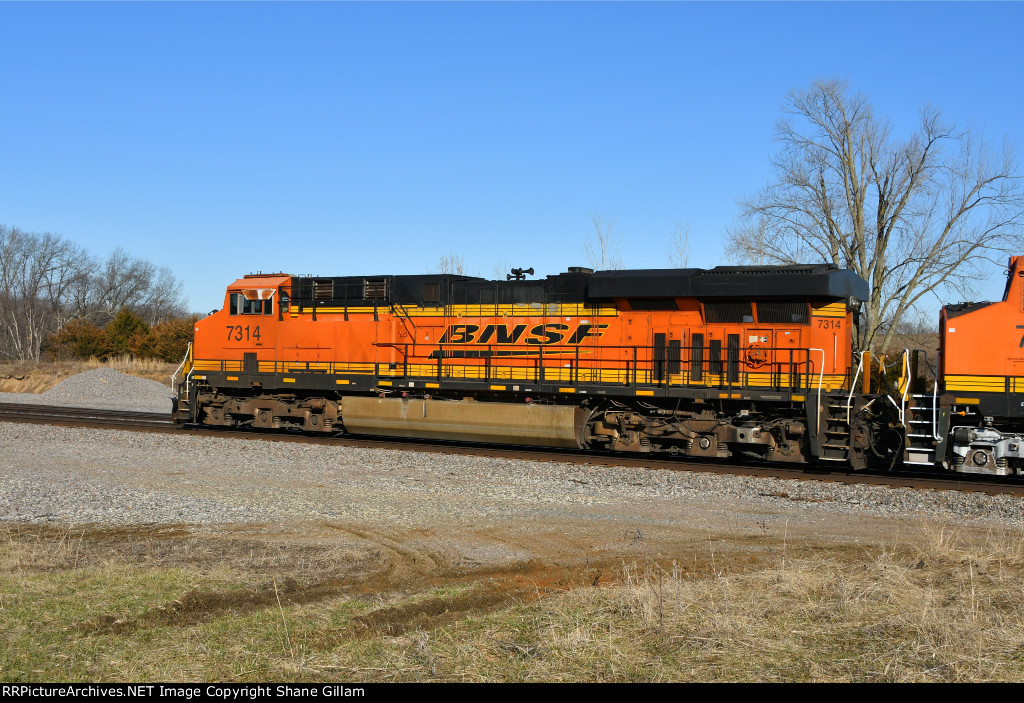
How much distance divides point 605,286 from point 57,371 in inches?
1616

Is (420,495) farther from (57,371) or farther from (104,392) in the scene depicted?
(57,371)

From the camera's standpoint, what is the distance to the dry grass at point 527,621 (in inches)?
204

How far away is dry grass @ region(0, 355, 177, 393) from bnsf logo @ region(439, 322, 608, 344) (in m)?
30.3

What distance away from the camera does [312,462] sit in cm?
1569

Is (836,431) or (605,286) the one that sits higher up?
(605,286)

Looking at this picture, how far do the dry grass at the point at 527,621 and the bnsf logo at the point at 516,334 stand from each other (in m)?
9.57

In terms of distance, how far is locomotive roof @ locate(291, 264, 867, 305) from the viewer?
610 inches

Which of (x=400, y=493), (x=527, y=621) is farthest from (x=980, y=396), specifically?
(x=527, y=621)

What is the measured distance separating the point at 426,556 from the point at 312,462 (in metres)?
7.72

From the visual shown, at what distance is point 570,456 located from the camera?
16703mm

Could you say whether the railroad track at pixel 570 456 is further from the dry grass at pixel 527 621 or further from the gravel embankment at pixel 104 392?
the gravel embankment at pixel 104 392

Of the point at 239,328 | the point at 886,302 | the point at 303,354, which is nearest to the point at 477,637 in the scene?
the point at 303,354

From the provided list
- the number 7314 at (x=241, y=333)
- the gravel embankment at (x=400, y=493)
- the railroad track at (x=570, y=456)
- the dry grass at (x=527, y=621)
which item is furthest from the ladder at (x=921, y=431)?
the number 7314 at (x=241, y=333)
